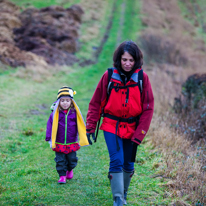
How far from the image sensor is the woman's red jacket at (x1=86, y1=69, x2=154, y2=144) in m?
3.01

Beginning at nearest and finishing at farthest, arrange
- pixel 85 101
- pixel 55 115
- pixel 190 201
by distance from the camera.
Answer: pixel 190 201 → pixel 55 115 → pixel 85 101

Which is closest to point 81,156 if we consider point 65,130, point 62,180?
point 62,180

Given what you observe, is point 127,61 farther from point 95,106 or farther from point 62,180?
point 62,180

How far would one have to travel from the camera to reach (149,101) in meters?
3.10

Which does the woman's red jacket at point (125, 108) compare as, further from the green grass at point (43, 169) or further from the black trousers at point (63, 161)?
the green grass at point (43, 169)

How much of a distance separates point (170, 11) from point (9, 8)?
23.7 meters

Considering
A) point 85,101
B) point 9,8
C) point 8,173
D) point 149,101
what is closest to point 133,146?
point 149,101

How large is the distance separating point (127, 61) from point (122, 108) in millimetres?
596

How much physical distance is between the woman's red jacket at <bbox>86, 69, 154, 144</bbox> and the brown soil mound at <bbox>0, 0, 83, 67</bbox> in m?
11.5

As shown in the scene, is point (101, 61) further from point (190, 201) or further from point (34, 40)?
point (190, 201)

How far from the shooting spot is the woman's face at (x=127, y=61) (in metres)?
3.07

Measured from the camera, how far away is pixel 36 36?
1895 centimetres

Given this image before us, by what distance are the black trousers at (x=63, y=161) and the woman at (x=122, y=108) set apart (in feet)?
3.41

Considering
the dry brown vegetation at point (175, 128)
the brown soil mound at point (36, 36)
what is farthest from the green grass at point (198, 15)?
the brown soil mound at point (36, 36)
